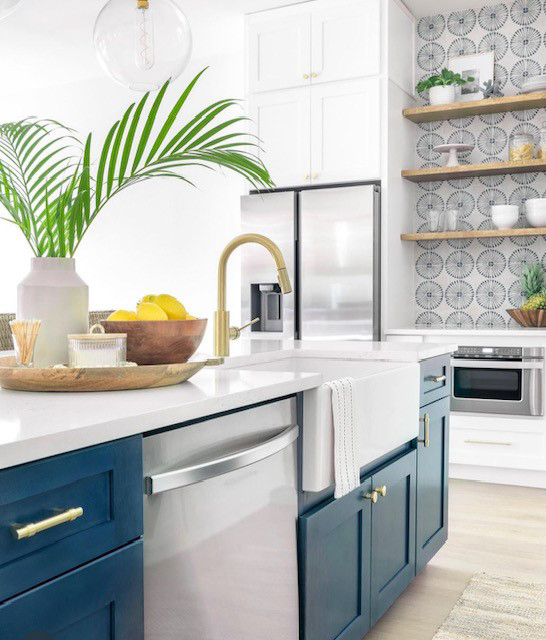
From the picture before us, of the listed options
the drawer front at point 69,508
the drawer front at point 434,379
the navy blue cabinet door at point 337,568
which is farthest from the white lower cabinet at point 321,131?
the drawer front at point 69,508

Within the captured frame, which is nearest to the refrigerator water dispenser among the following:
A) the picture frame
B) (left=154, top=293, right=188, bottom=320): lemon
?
the picture frame

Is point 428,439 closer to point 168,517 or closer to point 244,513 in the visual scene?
point 244,513

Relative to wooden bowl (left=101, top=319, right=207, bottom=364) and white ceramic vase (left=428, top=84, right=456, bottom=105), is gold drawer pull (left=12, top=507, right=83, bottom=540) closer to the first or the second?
wooden bowl (left=101, top=319, right=207, bottom=364)

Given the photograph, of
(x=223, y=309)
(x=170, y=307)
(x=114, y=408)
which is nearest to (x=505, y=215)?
(x=223, y=309)

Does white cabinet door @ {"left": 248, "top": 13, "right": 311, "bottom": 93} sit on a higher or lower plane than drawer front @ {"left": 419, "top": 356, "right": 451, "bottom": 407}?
→ higher

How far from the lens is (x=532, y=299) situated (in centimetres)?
424

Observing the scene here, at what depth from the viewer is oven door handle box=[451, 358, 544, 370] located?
12.7ft

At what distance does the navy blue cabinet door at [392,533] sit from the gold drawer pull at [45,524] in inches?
46.4

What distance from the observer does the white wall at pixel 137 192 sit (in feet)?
17.0

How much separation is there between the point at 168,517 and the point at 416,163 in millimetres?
4005

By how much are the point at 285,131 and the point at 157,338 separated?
3.25m

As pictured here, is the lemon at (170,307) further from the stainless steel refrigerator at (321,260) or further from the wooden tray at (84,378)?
the stainless steel refrigerator at (321,260)

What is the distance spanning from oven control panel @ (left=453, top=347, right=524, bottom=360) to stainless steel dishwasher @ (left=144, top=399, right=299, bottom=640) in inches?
103

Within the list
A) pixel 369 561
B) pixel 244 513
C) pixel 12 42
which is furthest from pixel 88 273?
pixel 244 513
